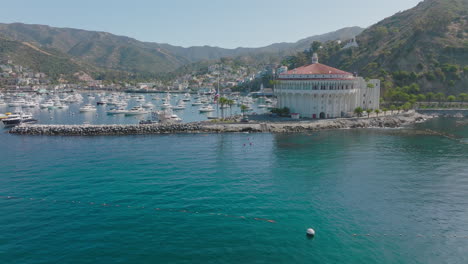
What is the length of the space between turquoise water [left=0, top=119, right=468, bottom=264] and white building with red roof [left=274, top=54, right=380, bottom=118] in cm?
1982

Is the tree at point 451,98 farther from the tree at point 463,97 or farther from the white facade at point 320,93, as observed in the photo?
the white facade at point 320,93

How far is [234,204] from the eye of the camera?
89.4 ft

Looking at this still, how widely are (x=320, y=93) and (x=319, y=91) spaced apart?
1.54 feet

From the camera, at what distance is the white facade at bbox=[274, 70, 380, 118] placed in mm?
65312

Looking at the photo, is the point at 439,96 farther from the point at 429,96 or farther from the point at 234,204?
the point at 234,204

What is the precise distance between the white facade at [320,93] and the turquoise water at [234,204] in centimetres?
1981

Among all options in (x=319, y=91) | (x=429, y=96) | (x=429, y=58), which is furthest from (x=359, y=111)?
(x=429, y=58)

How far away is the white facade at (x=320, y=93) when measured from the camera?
2571 inches

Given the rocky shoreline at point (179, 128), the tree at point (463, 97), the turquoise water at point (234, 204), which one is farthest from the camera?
the tree at point (463, 97)

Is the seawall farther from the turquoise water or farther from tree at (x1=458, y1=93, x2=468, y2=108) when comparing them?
the turquoise water

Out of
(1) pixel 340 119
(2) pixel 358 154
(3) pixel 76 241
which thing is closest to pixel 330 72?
(1) pixel 340 119

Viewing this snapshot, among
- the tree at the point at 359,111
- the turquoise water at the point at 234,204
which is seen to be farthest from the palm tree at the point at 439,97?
the turquoise water at the point at 234,204

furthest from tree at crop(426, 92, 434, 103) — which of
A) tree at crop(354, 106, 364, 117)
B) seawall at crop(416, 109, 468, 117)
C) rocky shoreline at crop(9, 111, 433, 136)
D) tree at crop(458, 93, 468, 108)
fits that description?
rocky shoreline at crop(9, 111, 433, 136)

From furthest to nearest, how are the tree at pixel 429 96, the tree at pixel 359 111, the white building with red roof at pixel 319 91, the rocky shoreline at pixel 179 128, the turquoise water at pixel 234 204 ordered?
1. the tree at pixel 429 96
2. the tree at pixel 359 111
3. the white building with red roof at pixel 319 91
4. the rocky shoreline at pixel 179 128
5. the turquoise water at pixel 234 204
